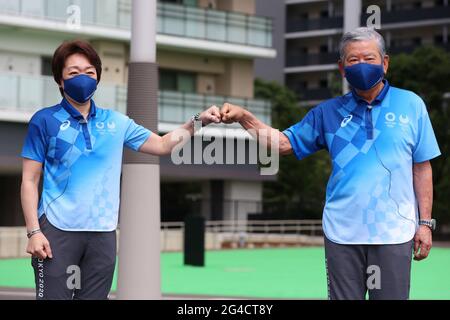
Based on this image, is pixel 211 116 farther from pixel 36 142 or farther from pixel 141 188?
pixel 141 188

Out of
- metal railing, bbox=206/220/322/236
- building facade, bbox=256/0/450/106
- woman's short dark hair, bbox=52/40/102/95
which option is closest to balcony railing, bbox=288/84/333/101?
building facade, bbox=256/0/450/106

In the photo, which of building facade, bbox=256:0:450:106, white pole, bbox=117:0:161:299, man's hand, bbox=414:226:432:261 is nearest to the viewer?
man's hand, bbox=414:226:432:261

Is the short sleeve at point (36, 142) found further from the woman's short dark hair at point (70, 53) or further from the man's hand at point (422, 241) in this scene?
the man's hand at point (422, 241)

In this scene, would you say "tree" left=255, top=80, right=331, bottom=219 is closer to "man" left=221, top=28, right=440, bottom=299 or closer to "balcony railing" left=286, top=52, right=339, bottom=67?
"balcony railing" left=286, top=52, right=339, bottom=67

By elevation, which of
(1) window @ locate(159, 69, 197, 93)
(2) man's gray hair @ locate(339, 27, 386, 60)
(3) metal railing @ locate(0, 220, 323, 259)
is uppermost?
(1) window @ locate(159, 69, 197, 93)

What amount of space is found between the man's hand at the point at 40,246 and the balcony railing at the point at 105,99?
31.7 m

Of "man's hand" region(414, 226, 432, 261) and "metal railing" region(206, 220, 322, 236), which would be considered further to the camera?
"metal railing" region(206, 220, 322, 236)

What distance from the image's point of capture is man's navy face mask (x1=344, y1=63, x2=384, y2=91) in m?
6.13

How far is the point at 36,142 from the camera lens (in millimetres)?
6480

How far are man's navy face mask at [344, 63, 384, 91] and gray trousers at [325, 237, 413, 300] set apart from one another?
0.88 m

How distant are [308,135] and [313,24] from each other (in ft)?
286

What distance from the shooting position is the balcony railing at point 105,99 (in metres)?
37.8
